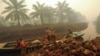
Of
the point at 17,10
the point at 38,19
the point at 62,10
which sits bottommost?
the point at 38,19

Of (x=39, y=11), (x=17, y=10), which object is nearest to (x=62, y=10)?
(x=39, y=11)

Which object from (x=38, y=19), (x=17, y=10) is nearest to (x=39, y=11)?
(x=38, y=19)

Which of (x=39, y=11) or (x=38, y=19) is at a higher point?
(x=39, y=11)

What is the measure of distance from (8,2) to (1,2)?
11.8 inches

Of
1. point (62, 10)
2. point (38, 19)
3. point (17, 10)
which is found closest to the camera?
point (17, 10)

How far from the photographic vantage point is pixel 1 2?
9.37 m

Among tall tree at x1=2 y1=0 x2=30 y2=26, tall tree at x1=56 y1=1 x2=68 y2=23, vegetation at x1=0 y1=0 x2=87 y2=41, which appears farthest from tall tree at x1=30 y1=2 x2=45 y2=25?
tall tree at x1=56 y1=1 x2=68 y2=23

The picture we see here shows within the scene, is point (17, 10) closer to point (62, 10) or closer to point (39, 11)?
point (39, 11)

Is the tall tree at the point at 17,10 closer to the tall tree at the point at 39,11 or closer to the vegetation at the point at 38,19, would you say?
the vegetation at the point at 38,19

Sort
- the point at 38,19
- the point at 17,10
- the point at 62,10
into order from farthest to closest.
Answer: the point at 62,10 → the point at 38,19 → the point at 17,10

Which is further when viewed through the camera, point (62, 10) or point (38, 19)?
point (62, 10)

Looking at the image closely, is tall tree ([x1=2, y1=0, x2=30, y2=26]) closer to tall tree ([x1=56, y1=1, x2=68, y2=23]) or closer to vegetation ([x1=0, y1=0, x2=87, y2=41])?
vegetation ([x1=0, y1=0, x2=87, y2=41])

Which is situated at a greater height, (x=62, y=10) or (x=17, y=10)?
(x=17, y=10)

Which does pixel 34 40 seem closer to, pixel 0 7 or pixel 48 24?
pixel 48 24
